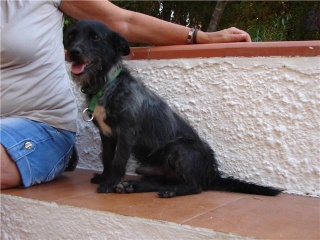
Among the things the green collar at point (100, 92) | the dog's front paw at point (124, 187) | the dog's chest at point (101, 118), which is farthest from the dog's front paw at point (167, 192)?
the green collar at point (100, 92)

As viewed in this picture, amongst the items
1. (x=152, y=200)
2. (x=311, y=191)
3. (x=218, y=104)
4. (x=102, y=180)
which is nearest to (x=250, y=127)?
(x=218, y=104)

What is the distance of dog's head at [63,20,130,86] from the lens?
2758mm

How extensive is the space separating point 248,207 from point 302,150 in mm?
582

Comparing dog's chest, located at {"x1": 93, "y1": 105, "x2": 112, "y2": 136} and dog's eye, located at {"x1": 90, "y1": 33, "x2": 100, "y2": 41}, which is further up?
dog's eye, located at {"x1": 90, "y1": 33, "x2": 100, "y2": 41}

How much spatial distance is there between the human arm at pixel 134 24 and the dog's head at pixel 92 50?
36cm

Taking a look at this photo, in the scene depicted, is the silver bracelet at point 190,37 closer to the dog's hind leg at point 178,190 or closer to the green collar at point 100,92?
the green collar at point 100,92

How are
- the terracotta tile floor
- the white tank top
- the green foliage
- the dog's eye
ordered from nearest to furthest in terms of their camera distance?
the terracotta tile floor, the dog's eye, the white tank top, the green foliage

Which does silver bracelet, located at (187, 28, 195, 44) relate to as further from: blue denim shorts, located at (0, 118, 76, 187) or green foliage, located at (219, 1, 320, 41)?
green foliage, located at (219, 1, 320, 41)

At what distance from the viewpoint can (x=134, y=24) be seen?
3219 mm

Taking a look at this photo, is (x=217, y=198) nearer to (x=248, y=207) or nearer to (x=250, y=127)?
(x=248, y=207)

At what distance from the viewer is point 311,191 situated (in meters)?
2.80

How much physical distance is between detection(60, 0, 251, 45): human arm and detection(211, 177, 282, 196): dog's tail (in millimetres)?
1027

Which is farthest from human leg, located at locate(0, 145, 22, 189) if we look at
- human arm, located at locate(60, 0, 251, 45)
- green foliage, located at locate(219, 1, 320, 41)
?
green foliage, located at locate(219, 1, 320, 41)

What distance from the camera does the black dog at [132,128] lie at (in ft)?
9.13
